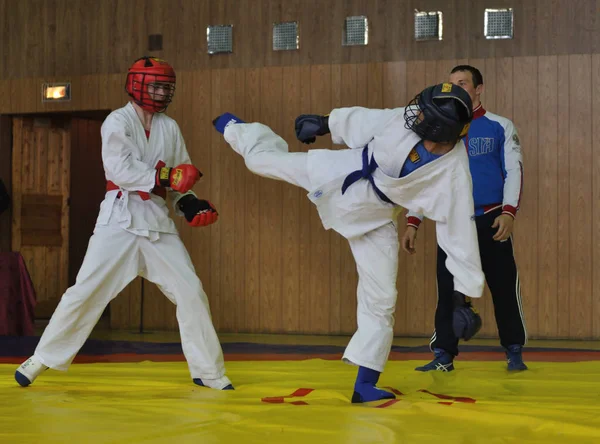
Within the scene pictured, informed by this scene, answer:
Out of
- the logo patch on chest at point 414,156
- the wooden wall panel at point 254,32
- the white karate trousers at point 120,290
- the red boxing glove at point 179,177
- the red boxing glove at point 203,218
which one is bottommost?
the white karate trousers at point 120,290

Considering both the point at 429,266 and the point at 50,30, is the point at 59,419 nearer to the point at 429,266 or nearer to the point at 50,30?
the point at 429,266

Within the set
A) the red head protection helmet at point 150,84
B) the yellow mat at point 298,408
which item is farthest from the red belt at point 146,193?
the yellow mat at point 298,408

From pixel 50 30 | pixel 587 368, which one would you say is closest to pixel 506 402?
pixel 587 368

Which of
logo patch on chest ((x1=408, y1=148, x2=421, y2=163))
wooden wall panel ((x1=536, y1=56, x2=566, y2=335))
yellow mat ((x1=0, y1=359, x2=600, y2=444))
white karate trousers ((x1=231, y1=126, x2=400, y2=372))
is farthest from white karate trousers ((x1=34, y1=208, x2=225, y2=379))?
wooden wall panel ((x1=536, y1=56, x2=566, y2=335))

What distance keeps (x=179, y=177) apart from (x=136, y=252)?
1.37 ft

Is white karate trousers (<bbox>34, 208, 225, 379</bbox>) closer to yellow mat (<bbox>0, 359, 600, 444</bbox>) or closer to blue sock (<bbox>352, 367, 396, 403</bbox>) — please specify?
yellow mat (<bbox>0, 359, 600, 444</bbox>)

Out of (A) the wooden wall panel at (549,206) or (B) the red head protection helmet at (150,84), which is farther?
(A) the wooden wall panel at (549,206)

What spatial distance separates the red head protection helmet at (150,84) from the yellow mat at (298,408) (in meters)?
1.28

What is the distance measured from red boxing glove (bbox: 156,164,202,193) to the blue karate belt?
0.69 m

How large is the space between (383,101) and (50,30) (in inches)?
122

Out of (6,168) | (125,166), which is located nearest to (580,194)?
(125,166)

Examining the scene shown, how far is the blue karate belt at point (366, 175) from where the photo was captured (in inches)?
120

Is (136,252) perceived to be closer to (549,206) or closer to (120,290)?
(120,290)

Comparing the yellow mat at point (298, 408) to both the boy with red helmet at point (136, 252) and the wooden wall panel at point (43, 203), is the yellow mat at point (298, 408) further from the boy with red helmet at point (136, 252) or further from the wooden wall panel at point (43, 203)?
the wooden wall panel at point (43, 203)
